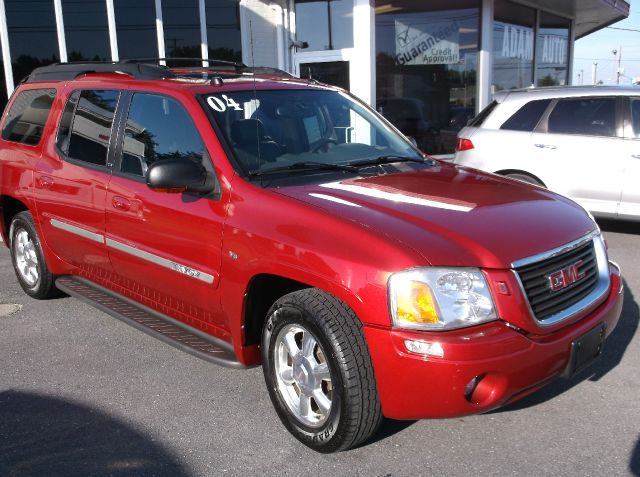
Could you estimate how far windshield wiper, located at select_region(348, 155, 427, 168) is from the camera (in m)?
3.88

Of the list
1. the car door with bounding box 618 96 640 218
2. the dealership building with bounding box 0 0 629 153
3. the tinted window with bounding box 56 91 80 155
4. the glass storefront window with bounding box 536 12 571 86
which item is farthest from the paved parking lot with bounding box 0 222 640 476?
the glass storefront window with bounding box 536 12 571 86

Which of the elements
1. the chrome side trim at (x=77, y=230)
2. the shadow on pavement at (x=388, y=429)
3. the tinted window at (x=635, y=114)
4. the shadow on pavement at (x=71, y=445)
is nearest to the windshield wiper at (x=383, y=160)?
the shadow on pavement at (x=388, y=429)

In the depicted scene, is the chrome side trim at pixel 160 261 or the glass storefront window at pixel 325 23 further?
the glass storefront window at pixel 325 23

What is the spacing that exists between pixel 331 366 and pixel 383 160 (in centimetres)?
165

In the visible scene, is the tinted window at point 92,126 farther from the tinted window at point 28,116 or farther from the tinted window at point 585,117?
the tinted window at point 585,117

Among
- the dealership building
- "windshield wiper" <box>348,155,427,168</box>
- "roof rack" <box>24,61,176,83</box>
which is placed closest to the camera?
"windshield wiper" <box>348,155,427,168</box>

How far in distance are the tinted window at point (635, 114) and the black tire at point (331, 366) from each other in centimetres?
541

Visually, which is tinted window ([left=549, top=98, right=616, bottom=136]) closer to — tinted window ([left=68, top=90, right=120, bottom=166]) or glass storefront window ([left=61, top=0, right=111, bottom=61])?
tinted window ([left=68, top=90, right=120, bottom=166])

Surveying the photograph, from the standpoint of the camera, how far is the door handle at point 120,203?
396 centimetres

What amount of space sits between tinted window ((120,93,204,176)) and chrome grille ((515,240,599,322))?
189 centimetres

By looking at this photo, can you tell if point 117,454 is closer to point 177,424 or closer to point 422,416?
point 177,424

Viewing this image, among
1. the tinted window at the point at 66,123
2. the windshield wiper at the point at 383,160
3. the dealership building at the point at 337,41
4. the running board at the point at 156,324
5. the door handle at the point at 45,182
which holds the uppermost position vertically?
the dealership building at the point at 337,41

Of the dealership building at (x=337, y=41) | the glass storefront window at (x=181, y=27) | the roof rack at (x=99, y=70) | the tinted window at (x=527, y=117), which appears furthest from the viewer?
the glass storefront window at (x=181, y=27)

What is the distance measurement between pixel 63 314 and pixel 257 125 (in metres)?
2.57
